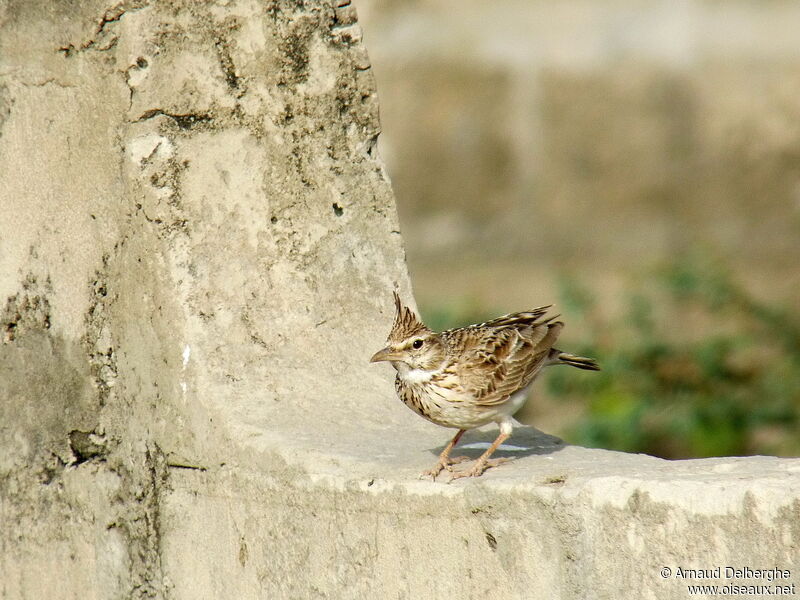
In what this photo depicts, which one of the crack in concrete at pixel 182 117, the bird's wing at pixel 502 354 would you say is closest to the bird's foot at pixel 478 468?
the bird's wing at pixel 502 354

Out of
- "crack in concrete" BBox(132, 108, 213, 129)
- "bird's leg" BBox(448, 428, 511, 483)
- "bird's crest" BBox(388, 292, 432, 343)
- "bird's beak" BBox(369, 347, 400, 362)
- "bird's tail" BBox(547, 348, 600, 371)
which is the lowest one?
"bird's leg" BBox(448, 428, 511, 483)

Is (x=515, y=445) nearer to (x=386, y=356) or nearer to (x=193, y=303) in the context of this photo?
(x=386, y=356)

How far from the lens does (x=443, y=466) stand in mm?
3090

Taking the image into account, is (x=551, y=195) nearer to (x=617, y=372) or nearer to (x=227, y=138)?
(x=617, y=372)

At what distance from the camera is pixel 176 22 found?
11.1 feet

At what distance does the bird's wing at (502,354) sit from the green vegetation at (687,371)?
3031mm

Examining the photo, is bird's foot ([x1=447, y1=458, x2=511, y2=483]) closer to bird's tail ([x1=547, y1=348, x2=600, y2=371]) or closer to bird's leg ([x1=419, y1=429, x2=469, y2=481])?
bird's leg ([x1=419, y1=429, x2=469, y2=481])

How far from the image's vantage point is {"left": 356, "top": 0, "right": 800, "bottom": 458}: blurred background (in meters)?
7.47

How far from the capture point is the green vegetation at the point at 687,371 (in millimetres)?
6977

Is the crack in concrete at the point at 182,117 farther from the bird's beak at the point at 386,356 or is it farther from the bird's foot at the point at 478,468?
the bird's foot at the point at 478,468

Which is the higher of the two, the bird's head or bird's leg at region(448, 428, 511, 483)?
the bird's head

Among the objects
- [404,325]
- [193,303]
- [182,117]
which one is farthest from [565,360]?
[182,117]

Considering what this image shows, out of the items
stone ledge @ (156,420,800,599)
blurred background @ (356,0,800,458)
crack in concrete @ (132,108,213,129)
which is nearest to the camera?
stone ledge @ (156,420,800,599)

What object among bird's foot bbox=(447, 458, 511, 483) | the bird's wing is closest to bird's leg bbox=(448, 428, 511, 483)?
bird's foot bbox=(447, 458, 511, 483)
